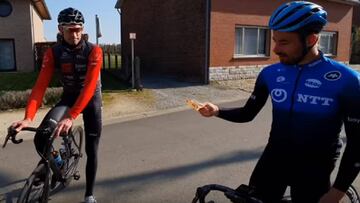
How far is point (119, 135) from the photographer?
7.12 metres

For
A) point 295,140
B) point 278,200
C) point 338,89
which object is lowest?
point 278,200

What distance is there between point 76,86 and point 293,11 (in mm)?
2441

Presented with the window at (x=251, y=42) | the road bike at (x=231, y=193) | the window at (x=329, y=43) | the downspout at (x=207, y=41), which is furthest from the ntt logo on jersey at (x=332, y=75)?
the window at (x=329, y=43)

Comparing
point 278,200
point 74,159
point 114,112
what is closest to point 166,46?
point 114,112

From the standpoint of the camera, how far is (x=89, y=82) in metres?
3.48

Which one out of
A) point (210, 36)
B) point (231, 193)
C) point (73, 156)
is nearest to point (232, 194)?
point (231, 193)

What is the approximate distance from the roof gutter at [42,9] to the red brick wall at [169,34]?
4.93 meters

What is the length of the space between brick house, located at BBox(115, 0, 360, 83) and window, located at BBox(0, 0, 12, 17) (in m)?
6.61

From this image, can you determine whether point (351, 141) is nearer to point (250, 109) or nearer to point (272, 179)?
point (272, 179)

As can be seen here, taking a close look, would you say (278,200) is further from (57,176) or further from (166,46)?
(166,46)

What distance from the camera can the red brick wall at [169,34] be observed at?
15.2 meters

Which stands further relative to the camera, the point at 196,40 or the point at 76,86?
the point at 196,40

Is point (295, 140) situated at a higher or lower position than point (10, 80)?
higher

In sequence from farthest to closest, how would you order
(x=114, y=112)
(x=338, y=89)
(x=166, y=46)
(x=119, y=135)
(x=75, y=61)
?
(x=166, y=46) < (x=114, y=112) < (x=119, y=135) < (x=75, y=61) < (x=338, y=89)
